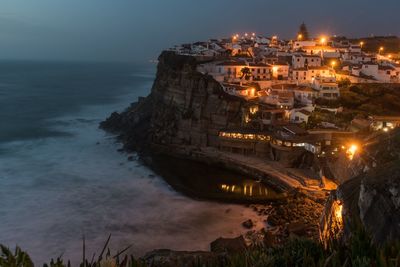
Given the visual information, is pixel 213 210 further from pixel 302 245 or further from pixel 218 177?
pixel 302 245

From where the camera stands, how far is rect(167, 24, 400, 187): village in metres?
35.2

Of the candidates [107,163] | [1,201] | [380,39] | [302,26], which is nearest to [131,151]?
[107,163]

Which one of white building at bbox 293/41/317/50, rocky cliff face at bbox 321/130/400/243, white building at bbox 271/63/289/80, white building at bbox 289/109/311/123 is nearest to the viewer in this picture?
rocky cliff face at bbox 321/130/400/243

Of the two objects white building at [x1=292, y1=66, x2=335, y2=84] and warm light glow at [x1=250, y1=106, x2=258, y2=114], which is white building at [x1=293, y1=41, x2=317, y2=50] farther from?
warm light glow at [x1=250, y1=106, x2=258, y2=114]

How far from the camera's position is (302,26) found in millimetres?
81750

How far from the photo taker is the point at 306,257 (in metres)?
7.54

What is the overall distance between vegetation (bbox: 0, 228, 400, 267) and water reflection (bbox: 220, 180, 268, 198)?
858 inches

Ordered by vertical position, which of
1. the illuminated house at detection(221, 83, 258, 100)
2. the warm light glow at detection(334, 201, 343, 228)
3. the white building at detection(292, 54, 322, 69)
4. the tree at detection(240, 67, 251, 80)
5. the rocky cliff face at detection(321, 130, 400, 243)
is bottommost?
the warm light glow at detection(334, 201, 343, 228)

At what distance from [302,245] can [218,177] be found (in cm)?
2591

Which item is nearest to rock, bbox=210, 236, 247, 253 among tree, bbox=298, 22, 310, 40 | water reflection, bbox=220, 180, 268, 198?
water reflection, bbox=220, 180, 268, 198

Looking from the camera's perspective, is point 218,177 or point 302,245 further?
point 218,177

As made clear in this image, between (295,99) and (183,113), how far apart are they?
38.6ft

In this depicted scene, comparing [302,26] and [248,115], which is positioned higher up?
[302,26]

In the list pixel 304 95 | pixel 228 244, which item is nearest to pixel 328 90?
pixel 304 95
